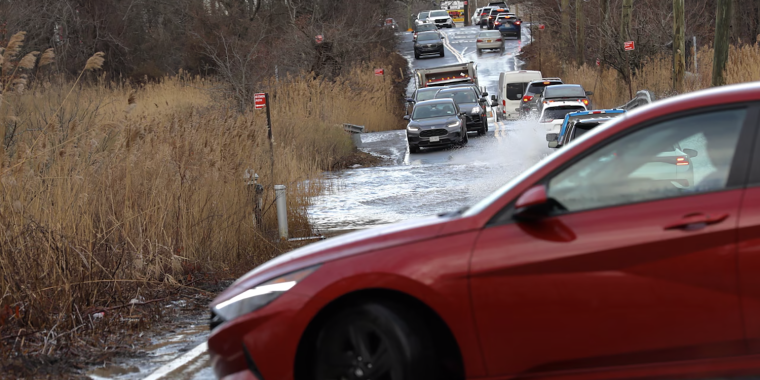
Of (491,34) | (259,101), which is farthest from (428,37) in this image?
(259,101)

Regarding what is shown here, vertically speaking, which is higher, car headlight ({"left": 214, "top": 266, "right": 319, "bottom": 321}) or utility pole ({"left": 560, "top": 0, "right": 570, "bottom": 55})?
utility pole ({"left": 560, "top": 0, "right": 570, "bottom": 55})

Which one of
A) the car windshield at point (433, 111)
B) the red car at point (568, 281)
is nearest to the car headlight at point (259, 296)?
the red car at point (568, 281)

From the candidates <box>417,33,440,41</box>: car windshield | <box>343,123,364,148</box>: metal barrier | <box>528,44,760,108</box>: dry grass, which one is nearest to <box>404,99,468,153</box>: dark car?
<box>343,123,364,148</box>: metal barrier

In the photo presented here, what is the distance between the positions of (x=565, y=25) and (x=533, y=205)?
51.7 metres

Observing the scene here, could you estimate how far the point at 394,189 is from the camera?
62.8 ft

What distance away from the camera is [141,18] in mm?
50500

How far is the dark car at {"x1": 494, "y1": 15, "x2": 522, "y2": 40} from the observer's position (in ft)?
250

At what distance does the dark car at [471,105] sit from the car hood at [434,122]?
3.20 metres

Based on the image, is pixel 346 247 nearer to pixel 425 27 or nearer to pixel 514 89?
pixel 514 89

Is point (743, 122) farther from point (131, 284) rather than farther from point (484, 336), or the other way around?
point (131, 284)

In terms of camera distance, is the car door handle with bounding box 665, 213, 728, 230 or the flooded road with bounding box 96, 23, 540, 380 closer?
the car door handle with bounding box 665, 213, 728, 230

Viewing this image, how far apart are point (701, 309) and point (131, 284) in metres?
5.54

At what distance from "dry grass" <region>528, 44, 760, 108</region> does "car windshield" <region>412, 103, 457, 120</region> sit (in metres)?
6.63

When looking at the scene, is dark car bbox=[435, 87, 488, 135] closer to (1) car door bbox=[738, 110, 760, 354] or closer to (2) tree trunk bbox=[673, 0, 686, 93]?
(2) tree trunk bbox=[673, 0, 686, 93]
